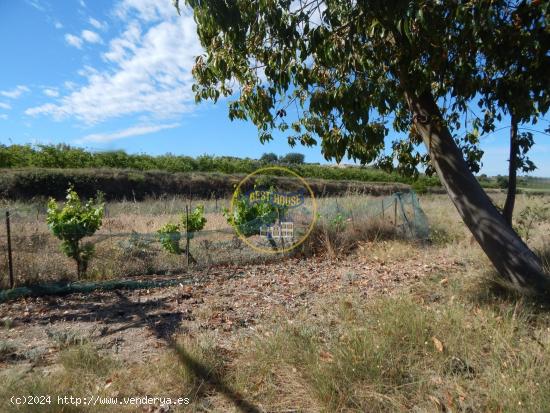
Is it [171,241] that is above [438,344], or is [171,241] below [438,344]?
above

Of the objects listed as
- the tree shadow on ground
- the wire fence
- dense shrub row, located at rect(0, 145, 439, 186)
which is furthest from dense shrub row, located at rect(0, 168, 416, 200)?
the tree shadow on ground

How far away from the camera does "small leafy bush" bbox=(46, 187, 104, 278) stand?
702 cm

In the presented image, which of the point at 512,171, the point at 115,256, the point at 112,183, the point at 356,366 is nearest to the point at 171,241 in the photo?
the point at 115,256

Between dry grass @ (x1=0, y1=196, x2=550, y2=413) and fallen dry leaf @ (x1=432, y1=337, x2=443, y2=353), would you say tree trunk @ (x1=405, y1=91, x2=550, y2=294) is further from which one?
fallen dry leaf @ (x1=432, y1=337, x2=443, y2=353)

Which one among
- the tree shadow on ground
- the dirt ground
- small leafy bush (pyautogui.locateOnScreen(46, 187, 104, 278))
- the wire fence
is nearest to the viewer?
the tree shadow on ground

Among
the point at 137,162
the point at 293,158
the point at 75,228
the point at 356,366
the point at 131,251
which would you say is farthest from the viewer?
the point at 293,158

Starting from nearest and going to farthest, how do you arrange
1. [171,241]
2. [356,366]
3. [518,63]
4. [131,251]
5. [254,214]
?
[356,366] < [518,63] < [131,251] < [171,241] < [254,214]

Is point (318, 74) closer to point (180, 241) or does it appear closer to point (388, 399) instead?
point (388, 399)

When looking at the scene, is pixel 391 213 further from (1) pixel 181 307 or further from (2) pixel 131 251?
(1) pixel 181 307

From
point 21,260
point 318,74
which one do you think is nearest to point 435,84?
point 318,74

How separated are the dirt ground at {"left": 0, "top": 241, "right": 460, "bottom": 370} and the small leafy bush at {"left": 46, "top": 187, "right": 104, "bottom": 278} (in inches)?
42.4

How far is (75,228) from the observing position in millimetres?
7074

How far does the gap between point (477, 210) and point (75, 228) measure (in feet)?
20.6

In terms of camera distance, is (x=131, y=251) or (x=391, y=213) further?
(x=391, y=213)
